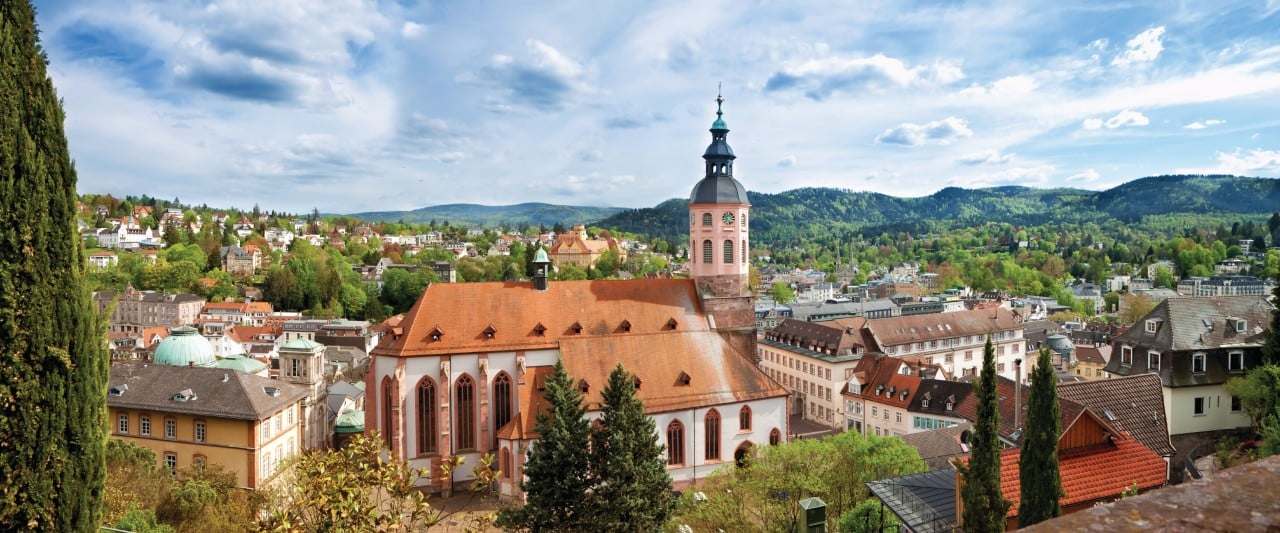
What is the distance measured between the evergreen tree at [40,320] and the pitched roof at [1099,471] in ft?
54.5

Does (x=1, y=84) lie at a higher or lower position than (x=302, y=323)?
higher

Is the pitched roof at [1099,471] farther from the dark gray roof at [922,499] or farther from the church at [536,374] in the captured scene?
the church at [536,374]

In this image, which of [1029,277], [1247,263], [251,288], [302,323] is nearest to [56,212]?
[302,323]

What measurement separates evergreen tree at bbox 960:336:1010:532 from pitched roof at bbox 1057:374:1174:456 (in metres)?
9.17

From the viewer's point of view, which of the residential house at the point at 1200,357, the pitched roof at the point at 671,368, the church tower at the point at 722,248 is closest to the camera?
the residential house at the point at 1200,357

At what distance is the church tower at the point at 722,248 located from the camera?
1474 inches

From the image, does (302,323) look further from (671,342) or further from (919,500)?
(919,500)

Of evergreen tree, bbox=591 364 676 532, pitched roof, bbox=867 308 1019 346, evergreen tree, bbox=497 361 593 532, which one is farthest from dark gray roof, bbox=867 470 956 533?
pitched roof, bbox=867 308 1019 346

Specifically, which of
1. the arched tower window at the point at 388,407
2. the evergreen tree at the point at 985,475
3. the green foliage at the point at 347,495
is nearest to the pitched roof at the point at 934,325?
the arched tower window at the point at 388,407

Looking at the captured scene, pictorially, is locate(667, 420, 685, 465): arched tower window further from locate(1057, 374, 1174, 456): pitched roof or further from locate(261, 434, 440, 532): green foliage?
locate(261, 434, 440, 532): green foliage

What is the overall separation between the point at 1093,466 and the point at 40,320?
20187 mm

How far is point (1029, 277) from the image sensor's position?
164375mm

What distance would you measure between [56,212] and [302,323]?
3371 inches

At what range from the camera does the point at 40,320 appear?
1045 centimetres
